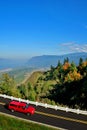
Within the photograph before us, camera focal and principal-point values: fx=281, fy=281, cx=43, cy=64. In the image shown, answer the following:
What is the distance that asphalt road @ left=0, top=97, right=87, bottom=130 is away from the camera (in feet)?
131

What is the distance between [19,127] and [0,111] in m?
7.26

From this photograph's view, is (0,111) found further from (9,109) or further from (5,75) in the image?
(5,75)

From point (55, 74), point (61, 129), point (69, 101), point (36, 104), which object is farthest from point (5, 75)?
point (55, 74)

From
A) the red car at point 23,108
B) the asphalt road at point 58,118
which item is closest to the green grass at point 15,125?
the asphalt road at point 58,118

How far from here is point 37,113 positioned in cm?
4603

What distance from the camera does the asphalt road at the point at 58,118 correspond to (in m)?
40.1

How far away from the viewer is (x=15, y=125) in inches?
1652

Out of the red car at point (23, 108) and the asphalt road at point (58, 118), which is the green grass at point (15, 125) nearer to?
the asphalt road at point (58, 118)

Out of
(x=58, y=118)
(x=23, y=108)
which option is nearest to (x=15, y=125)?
(x=23, y=108)

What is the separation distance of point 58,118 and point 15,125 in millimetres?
6689

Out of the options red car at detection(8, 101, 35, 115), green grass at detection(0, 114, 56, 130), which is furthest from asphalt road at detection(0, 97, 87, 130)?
green grass at detection(0, 114, 56, 130)

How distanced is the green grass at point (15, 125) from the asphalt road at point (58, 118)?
4.99ft

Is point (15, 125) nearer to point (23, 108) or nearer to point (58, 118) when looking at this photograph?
point (23, 108)

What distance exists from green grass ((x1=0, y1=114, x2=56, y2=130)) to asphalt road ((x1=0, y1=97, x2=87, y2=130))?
1.52 meters
